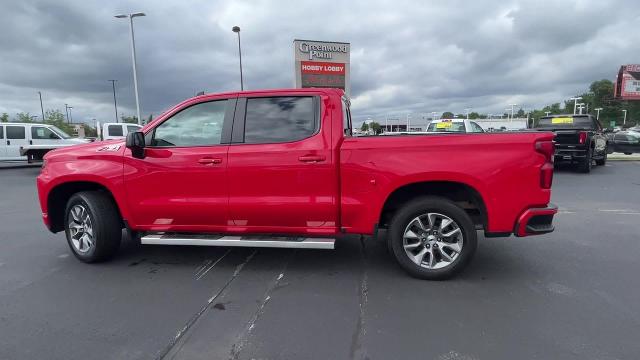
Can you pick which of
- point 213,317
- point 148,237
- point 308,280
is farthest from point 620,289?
point 148,237

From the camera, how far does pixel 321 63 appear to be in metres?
20.8

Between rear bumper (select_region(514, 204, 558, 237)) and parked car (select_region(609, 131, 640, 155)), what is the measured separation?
1962cm

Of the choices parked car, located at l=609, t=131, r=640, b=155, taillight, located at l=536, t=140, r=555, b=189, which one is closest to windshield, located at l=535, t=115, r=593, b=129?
parked car, located at l=609, t=131, r=640, b=155

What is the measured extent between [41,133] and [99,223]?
48.3 feet

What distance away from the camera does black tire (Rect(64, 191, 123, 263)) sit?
4180 mm

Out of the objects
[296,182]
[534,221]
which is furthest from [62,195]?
[534,221]

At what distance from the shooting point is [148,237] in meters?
4.11

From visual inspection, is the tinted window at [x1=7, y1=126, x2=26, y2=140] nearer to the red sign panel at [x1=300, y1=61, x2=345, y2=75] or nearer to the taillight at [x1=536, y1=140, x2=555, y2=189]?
the red sign panel at [x1=300, y1=61, x2=345, y2=75]

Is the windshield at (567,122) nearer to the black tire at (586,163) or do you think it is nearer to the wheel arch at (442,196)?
the black tire at (586,163)

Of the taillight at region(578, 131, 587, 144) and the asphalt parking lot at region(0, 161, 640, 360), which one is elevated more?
the taillight at region(578, 131, 587, 144)

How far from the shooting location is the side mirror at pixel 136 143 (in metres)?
3.88

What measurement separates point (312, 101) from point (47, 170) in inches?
126

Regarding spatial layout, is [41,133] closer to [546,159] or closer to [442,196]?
[442,196]

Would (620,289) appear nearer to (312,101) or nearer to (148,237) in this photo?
(312,101)
